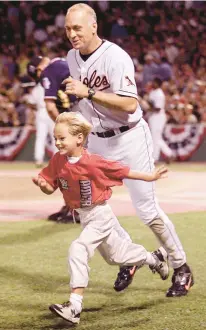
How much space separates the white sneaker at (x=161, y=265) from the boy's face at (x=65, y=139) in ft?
4.21

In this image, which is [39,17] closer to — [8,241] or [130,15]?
[130,15]

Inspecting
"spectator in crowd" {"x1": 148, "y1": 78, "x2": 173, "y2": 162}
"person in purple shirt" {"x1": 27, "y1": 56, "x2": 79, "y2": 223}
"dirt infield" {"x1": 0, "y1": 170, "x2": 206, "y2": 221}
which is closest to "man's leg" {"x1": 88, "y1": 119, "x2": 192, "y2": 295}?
"person in purple shirt" {"x1": 27, "y1": 56, "x2": 79, "y2": 223}

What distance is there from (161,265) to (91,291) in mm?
576

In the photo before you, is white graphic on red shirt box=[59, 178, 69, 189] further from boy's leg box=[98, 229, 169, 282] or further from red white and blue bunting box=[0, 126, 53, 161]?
red white and blue bunting box=[0, 126, 53, 161]

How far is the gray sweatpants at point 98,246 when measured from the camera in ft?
16.6

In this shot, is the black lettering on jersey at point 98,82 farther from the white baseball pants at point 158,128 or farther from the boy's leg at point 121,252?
the white baseball pants at point 158,128

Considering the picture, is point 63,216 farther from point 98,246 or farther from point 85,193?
point 85,193

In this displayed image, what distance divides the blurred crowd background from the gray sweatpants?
1327 centimetres

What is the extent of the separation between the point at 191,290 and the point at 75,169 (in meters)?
1.46

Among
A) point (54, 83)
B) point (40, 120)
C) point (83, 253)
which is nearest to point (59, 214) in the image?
point (54, 83)

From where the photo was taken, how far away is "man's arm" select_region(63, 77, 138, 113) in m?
5.24

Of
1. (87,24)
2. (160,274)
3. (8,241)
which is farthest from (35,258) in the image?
(87,24)

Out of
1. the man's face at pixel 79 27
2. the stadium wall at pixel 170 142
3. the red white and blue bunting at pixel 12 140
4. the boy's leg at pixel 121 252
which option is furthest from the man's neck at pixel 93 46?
the red white and blue bunting at pixel 12 140

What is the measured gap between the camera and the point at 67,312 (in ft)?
15.8
